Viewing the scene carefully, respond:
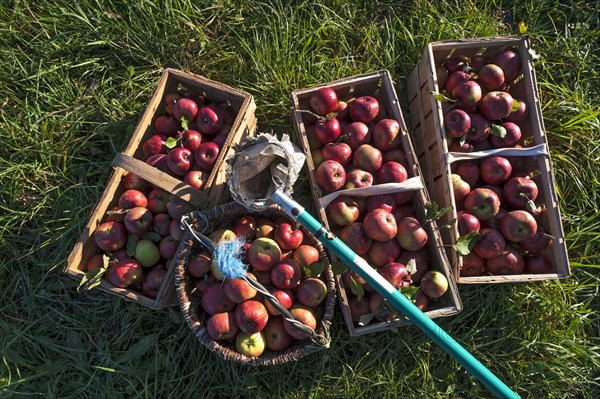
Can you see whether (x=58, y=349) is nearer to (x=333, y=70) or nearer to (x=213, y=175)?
(x=213, y=175)

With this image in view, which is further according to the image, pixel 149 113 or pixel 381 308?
pixel 149 113

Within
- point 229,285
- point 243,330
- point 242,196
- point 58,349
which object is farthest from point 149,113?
point 58,349

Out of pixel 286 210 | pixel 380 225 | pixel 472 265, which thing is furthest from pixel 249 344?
pixel 472 265

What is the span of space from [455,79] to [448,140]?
1.62 ft

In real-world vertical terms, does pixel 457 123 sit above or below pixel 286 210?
above

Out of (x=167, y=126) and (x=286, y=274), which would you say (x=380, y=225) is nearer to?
(x=286, y=274)

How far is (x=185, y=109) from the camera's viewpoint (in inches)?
124

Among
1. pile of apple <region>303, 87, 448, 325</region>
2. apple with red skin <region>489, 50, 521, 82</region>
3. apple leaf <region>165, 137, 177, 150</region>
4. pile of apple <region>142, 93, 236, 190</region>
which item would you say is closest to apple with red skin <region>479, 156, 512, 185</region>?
pile of apple <region>303, 87, 448, 325</region>

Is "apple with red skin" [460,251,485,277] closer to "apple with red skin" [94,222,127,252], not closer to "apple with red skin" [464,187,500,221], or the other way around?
"apple with red skin" [464,187,500,221]

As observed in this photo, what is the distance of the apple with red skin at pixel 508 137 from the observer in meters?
3.12

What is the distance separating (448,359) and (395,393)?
1.64 ft

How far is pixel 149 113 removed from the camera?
3158 mm

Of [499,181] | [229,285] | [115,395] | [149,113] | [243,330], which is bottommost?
[115,395]

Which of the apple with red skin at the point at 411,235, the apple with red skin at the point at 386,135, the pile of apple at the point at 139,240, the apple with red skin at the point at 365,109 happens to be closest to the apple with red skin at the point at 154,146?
the pile of apple at the point at 139,240
